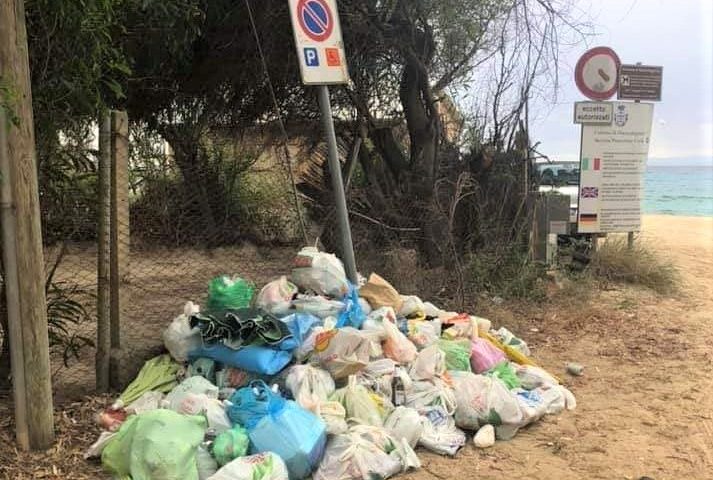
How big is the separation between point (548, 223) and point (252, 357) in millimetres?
4942

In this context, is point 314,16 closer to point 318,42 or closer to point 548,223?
point 318,42

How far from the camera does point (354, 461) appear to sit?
128 inches

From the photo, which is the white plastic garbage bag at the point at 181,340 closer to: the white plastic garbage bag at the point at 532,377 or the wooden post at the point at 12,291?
the wooden post at the point at 12,291

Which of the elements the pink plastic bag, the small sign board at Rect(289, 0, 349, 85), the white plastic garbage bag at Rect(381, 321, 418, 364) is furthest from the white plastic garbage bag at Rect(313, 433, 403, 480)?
the small sign board at Rect(289, 0, 349, 85)

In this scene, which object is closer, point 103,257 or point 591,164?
point 103,257

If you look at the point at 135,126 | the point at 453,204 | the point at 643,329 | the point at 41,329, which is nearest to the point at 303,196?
the point at 453,204

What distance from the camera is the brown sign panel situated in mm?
8469

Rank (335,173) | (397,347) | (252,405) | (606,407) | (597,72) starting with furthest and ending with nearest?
(597,72)
(335,173)
(606,407)
(397,347)
(252,405)

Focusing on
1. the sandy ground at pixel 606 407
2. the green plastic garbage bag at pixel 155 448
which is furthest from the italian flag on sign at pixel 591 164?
the green plastic garbage bag at pixel 155 448

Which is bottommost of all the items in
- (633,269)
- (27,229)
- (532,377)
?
(633,269)

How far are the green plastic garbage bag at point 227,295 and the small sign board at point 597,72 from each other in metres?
5.24

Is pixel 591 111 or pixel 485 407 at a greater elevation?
pixel 591 111

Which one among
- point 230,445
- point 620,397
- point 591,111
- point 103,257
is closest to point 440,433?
point 230,445

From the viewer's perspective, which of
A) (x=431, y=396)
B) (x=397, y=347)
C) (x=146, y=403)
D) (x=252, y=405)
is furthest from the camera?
(x=397, y=347)
